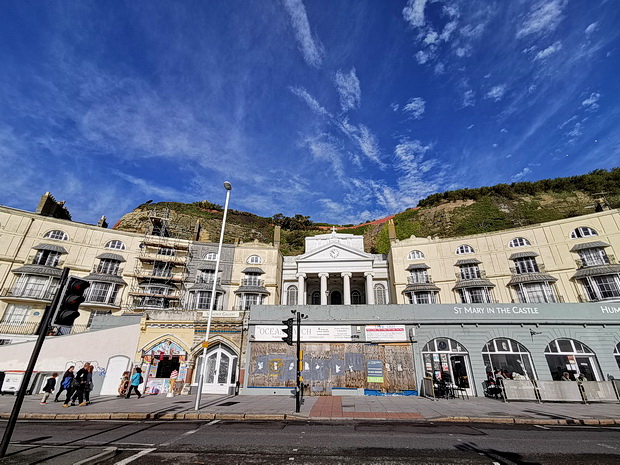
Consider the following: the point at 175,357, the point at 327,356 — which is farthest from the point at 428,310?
the point at 175,357

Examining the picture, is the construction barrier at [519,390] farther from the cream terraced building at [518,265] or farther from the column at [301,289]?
the column at [301,289]

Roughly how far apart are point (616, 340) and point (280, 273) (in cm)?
2908

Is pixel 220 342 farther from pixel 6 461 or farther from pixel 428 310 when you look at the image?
pixel 6 461

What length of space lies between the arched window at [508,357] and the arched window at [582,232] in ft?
55.7

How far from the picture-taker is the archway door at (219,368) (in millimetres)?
19500

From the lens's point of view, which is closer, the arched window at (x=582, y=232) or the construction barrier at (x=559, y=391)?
the construction barrier at (x=559, y=391)

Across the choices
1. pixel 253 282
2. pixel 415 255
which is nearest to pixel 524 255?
pixel 415 255

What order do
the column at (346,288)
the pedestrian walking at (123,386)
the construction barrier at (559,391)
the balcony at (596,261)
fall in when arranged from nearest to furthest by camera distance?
the construction barrier at (559,391)
the pedestrian walking at (123,386)
the balcony at (596,261)
the column at (346,288)

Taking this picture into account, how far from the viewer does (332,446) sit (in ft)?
23.6

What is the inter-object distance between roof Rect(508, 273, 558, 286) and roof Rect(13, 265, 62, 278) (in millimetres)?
44707

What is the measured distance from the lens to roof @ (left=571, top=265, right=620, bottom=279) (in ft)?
83.0

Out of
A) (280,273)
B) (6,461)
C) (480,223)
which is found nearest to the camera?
(6,461)

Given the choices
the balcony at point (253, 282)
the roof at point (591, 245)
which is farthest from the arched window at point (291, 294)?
the roof at point (591, 245)

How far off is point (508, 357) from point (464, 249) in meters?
14.7
